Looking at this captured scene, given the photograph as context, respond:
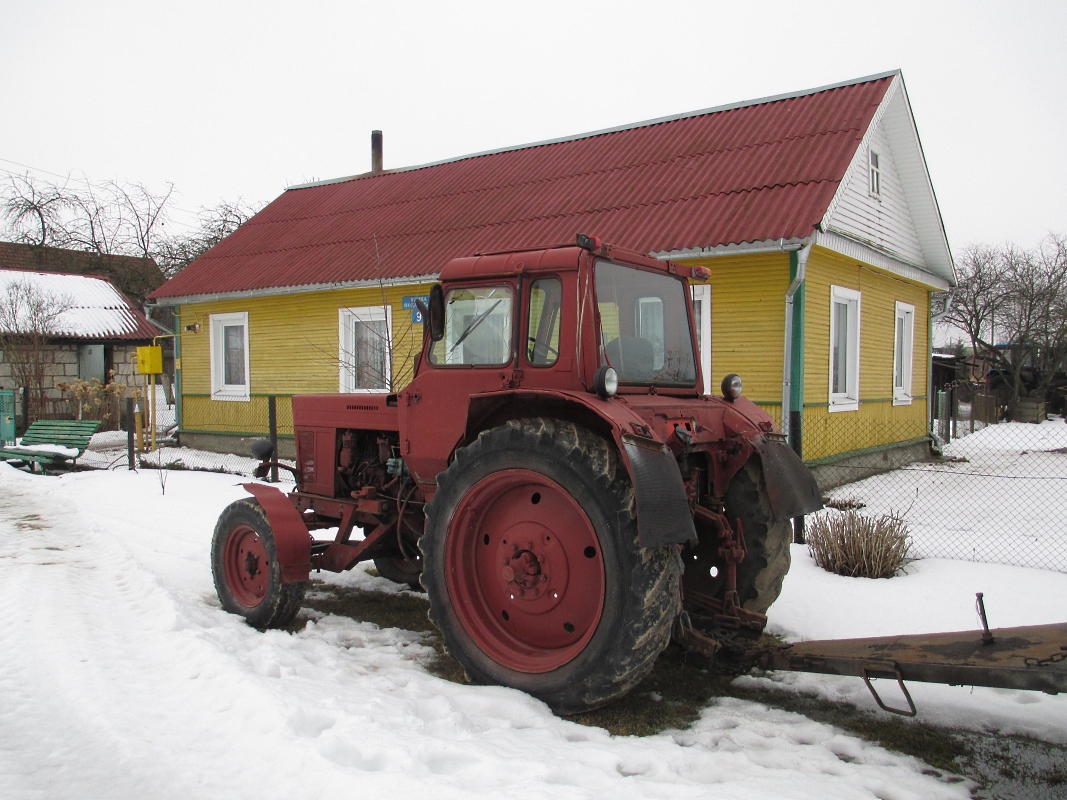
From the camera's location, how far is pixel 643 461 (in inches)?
133

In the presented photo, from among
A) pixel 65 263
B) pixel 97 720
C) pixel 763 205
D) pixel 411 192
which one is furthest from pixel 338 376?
pixel 65 263

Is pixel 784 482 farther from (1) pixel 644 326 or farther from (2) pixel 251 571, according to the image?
(2) pixel 251 571

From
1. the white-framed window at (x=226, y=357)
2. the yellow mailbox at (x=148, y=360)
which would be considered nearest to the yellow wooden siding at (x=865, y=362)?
the yellow mailbox at (x=148, y=360)

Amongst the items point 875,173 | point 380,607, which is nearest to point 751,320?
point 875,173

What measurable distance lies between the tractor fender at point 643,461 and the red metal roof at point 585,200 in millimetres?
6174

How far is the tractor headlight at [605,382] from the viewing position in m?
3.63

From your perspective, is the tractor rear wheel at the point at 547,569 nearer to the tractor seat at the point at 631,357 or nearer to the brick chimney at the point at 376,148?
the tractor seat at the point at 631,357

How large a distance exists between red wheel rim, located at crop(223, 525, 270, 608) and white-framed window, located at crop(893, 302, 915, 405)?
455 inches

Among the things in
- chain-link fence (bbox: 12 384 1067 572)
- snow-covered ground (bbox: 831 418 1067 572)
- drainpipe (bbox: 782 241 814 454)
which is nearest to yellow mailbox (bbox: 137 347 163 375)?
chain-link fence (bbox: 12 384 1067 572)

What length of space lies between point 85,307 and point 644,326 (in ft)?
78.5

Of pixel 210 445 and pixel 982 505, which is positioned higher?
pixel 210 445

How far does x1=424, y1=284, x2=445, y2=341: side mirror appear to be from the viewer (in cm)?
442

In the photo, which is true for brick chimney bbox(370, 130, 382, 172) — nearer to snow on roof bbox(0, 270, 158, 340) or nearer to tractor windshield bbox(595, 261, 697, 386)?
snow on roof bbox(0, 270, 158, 340)

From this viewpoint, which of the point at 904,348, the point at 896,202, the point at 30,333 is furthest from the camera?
the point at 30,333
